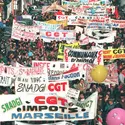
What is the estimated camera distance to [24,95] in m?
12.2

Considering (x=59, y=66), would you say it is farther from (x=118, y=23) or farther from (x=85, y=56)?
(x=118, y=23)

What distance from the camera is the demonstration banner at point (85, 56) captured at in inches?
708

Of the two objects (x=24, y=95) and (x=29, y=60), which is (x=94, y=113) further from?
(x=29, y=60)

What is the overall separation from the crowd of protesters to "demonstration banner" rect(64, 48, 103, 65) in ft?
2.42

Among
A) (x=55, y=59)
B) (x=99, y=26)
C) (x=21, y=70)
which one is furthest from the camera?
(x=99, y=26)

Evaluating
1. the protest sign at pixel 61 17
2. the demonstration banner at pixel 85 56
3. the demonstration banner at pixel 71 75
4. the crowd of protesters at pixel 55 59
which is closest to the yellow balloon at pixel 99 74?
the crowd of protesters at pixel 55 59

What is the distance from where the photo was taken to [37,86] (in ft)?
43.3

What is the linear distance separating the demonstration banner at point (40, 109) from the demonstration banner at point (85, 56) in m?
5.71

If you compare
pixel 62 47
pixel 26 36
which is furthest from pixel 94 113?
pixel 26 36

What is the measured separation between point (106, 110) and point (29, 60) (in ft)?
18.3

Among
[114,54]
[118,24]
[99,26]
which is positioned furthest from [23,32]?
[118,24]

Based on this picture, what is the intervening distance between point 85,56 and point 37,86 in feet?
16.7

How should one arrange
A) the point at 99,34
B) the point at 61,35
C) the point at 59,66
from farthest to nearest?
the point at 99,34
the point at 61,35
the point at 59,66

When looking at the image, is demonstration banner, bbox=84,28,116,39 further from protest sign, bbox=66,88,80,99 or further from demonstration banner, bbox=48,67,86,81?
protest sign, bbox=66,88,80,99
